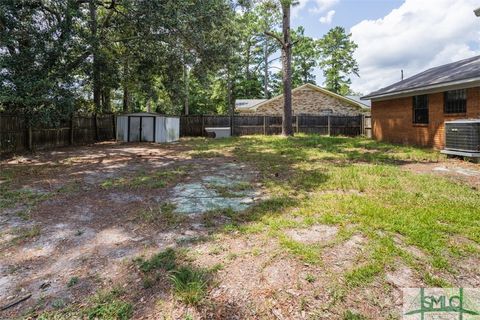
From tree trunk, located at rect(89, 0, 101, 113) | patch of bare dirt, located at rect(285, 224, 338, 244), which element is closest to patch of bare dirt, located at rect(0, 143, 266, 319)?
patch of bare dirt, located at rect(285, 224, 338, 244)

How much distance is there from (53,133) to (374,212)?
11960mm

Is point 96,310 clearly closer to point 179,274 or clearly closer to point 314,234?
point 179,274

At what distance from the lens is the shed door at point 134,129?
1451 centimetres

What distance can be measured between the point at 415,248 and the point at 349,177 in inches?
122

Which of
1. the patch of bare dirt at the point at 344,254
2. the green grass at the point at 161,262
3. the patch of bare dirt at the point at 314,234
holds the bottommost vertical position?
the green grass at the point at 161,262

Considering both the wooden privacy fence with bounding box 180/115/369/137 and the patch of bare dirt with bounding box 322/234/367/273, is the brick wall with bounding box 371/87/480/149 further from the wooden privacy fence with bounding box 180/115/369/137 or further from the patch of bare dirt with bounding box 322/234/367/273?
the patch of bare dirt with bounding box 322/234/367/273

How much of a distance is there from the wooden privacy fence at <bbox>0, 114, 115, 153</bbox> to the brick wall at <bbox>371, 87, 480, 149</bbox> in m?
13.2

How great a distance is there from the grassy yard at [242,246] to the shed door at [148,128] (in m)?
8.59

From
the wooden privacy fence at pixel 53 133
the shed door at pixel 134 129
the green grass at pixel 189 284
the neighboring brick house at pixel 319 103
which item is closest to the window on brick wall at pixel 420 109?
the neighboring brick house at pixel 319 103

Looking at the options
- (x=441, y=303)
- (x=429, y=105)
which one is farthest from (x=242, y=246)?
(x=429, y=105)

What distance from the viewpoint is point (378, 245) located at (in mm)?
2920

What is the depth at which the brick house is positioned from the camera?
8852 mm

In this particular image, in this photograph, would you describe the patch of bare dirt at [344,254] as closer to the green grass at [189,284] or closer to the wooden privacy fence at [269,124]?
the green grass at [189,284]

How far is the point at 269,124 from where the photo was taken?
18438 mm
